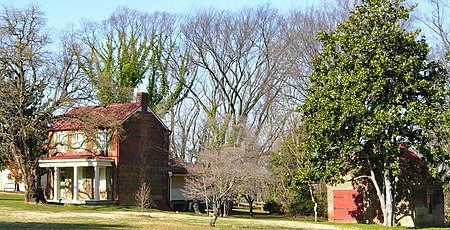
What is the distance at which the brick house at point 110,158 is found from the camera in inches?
1895

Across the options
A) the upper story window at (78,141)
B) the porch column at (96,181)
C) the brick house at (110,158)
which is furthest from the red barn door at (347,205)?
the upper story window at (78,141)

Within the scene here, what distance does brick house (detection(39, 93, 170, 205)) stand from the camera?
158 feet

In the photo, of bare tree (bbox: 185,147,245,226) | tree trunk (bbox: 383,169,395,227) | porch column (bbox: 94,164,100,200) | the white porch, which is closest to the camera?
tree trunk (bbox: 383,169,395,227)

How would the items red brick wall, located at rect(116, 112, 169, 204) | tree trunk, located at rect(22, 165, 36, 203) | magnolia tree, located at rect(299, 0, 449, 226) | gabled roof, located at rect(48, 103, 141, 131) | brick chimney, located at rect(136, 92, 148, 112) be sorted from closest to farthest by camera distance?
magnolia tree, located at rect(299, 0, 449, 226) → gabled roof, located at rect(48, 103, 141, 131) → tree trunk, located at rect(22, 165, 36, 203) → red brick wall, located at rect(116, 112, 169, 204) → brick chimney, located at rect(136, 92, 148, 112)

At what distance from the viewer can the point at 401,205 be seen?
1747 inches

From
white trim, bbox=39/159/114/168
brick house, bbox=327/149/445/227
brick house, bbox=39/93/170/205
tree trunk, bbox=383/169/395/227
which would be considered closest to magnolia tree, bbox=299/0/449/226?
tree trunk, bbox=383/169/395/227

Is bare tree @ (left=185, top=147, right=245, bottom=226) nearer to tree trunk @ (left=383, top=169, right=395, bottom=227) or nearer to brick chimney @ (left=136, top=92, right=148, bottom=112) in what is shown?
brick chimney @ (left=136, top=92, right=148, bottom=112)

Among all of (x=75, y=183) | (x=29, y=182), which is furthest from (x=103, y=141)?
(x=29, y=182)

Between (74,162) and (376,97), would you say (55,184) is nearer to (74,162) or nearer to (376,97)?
(74,162)

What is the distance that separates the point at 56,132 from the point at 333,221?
21.9 meters

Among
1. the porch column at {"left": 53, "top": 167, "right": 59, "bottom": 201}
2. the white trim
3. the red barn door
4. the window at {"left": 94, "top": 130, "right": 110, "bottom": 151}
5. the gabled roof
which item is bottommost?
the red barn door

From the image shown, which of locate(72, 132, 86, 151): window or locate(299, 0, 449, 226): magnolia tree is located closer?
locate(299, 0, 449, 226): magnolia tree

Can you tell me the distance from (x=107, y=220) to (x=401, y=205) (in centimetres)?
2124

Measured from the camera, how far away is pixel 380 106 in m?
37.4
